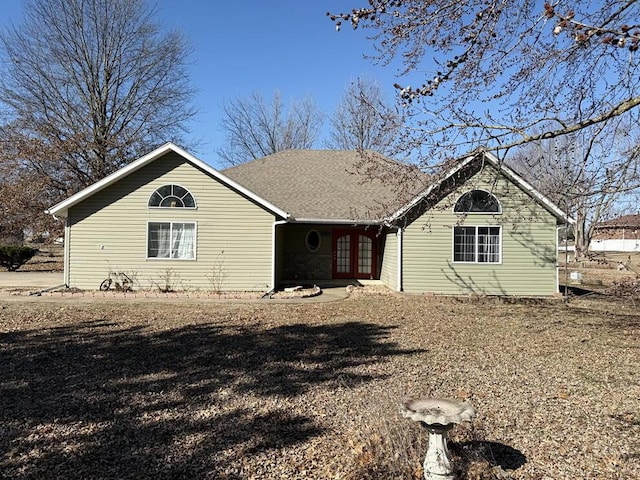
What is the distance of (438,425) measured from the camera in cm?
309

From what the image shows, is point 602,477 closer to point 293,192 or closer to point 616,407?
point 616,407

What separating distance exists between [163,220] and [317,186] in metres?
6.22

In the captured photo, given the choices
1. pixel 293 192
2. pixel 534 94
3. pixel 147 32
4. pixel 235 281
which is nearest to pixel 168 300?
pixel 235 281

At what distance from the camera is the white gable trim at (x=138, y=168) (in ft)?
44.4

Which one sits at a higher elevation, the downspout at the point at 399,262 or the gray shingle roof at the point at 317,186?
the gray shingle roof at the point at 317,186

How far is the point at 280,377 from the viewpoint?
5.86m

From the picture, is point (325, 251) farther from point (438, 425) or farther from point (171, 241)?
point (438, 425)

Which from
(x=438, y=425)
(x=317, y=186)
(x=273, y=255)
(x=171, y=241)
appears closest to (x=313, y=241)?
(x=317, y=186)

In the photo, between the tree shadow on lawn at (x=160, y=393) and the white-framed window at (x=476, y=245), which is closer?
the tree shadow on lawn at (x=160, y=393)

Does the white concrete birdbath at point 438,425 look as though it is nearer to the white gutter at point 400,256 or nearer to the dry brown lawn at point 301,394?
the dry brown lawn at point 301,394

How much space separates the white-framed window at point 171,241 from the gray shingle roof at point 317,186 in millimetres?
3314

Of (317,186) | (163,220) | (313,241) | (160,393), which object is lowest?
(160,393)

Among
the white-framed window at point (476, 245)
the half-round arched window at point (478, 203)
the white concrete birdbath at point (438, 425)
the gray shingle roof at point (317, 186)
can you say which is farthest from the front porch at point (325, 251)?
the white concrete birdbath at point (438, 425)

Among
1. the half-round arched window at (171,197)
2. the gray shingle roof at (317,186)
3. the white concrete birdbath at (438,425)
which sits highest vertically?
the gray shingle roof at (317,186)
